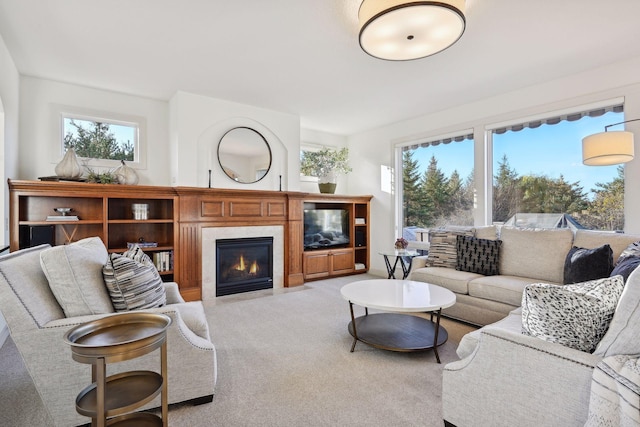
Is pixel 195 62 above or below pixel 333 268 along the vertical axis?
above

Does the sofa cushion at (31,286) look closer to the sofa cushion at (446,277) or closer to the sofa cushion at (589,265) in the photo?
the sofa cushion at (446,277)

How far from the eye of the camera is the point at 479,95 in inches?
161

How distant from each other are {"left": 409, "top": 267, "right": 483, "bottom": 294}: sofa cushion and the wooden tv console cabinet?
195 cm

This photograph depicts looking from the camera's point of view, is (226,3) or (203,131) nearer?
(226,3)

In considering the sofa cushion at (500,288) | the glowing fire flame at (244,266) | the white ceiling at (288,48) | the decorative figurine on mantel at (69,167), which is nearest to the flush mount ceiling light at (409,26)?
the white ceiling at (288,48)

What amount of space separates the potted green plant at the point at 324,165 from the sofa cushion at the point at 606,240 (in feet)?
11.3

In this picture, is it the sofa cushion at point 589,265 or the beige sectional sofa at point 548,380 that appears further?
the sofa cushion at point 589,265

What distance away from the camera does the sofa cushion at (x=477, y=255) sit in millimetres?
3398

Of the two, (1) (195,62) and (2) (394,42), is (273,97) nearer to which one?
(1) (195,62)

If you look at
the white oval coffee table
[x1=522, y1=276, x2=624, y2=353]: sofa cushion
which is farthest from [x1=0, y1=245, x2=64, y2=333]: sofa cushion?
[x1=522, y1=276, x2=624, y2=353]: sofa cushion

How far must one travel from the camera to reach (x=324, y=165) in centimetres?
564

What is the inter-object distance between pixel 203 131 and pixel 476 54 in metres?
3.29

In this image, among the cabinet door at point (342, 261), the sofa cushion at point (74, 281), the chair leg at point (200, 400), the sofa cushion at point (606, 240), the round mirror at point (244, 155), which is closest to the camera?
the sofa cushion at point (74, 281)

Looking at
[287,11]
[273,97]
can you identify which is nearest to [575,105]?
[287,11]
